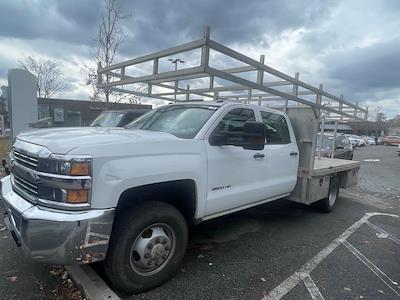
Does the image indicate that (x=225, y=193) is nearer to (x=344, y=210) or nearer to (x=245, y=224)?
(x=245, y=224)

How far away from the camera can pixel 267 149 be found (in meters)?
4.53

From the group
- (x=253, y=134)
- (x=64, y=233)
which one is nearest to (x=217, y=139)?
(x=253, y=134)

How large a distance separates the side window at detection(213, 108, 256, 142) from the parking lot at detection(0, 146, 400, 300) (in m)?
1.61

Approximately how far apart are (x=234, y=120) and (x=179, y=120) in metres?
0.74

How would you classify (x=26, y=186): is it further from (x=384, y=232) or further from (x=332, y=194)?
(x=332, y=194)

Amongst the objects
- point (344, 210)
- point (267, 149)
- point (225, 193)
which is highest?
point (267, 149)

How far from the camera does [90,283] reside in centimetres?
298

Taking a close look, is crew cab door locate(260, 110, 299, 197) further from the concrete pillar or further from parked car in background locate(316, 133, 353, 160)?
parked car in background locate(316, 133, 353, 160)

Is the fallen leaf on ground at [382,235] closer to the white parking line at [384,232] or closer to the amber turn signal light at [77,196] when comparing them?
the white parking line at [384,232]

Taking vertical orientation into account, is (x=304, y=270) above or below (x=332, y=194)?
below

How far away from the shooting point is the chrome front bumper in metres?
2.48

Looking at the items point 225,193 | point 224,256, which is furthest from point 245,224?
point 225,193

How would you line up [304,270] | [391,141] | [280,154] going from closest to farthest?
[304,270] → [280,154] → [391,141]

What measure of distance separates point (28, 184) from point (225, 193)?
2110mm
